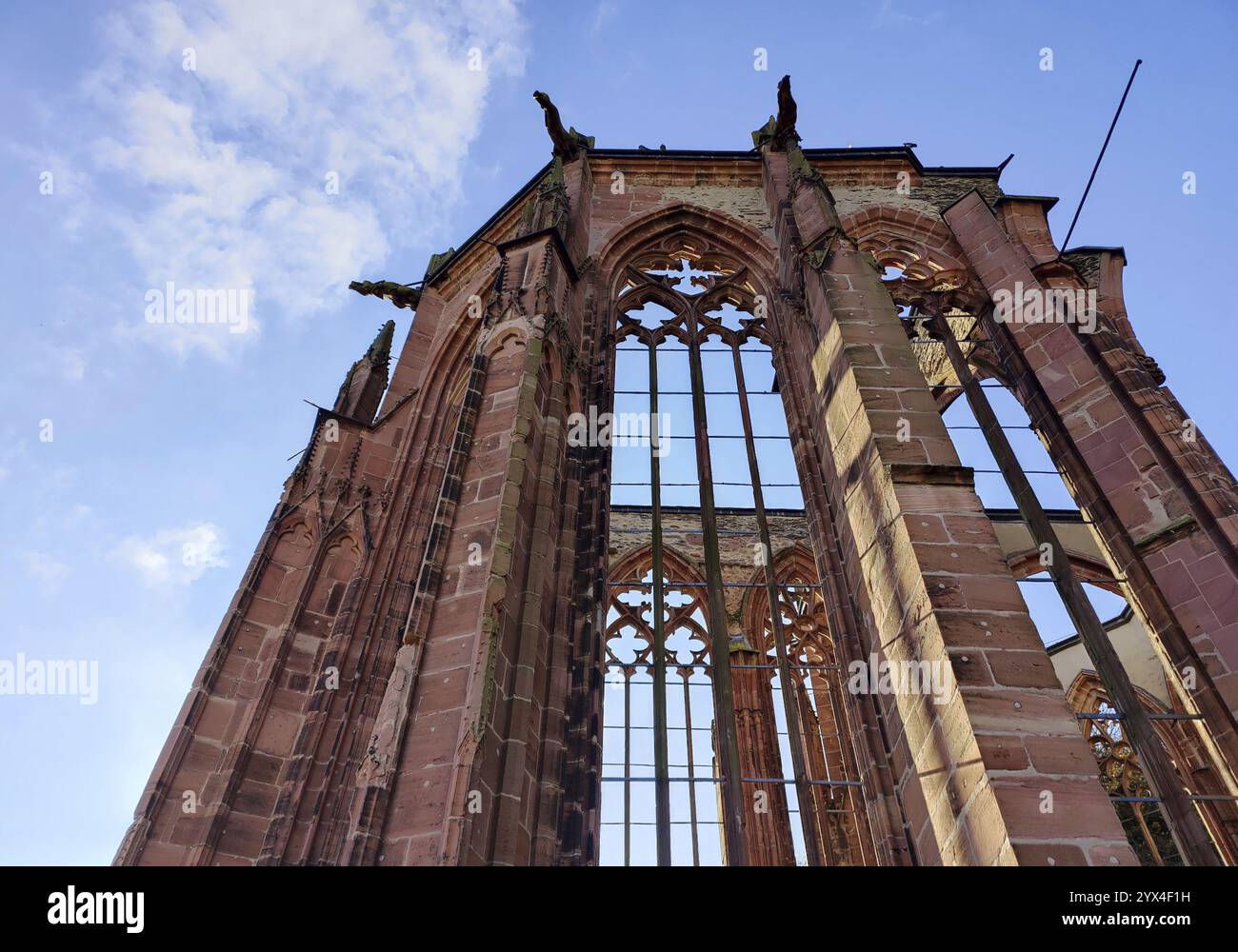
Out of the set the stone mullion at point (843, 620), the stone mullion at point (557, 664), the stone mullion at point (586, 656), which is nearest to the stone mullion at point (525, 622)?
the stone mullion at point (557, 664)

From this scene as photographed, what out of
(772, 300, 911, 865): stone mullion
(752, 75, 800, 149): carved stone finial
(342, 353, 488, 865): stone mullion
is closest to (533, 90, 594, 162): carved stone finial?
(752, 75, 800, 149): carved stone finial

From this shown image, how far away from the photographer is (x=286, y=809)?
24.5 feet

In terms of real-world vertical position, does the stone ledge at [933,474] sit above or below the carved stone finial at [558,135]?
below

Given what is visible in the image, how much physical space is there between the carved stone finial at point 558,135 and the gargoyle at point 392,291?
3.07 meters

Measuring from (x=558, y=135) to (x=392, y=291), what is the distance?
11.7ft

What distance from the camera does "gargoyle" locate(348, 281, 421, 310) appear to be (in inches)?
545

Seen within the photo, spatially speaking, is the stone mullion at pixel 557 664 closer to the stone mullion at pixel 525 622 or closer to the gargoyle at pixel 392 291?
the stone mullion at pixel 525 622

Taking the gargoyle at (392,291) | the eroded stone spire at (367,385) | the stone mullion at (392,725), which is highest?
the gargoyle at (392,291)

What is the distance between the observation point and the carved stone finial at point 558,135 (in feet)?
39.4

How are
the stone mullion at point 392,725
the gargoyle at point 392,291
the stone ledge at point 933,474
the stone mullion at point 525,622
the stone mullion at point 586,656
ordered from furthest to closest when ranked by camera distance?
the gargoyle at point 392,291 < the stone ledge at point 933,474 < the stone mullion at point 586,656 < the stone mullion at point 525,622 < the stone mullion at point 392,725

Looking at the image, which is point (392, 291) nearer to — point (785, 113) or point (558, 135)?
point (558, 135)

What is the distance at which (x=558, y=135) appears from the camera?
39.7 ft

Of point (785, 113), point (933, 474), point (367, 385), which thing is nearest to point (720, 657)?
point (933, 474)

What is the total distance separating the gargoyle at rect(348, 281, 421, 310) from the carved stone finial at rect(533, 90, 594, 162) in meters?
3.07
